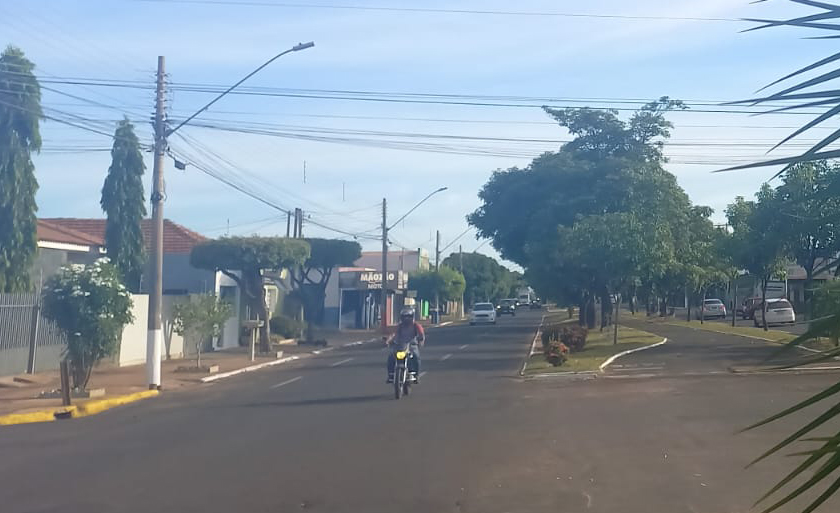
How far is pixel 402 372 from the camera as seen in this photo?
62.2 ft

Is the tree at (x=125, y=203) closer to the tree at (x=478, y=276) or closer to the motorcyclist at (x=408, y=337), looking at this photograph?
the motorcyclist at (x=408, y=337)

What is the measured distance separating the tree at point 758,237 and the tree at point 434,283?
43.5 m

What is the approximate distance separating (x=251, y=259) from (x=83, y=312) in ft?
56.3

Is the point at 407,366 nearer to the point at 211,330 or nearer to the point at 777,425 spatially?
the point at 777,425

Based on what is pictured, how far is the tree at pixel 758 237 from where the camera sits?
3206cm

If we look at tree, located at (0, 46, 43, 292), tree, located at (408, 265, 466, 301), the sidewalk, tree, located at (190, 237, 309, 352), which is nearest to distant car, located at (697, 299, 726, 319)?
tree, located at (408, 265, 466, 301)

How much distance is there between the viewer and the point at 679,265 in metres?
38.2

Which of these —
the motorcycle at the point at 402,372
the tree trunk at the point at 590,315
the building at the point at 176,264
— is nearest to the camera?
the motorcycle at the point at 402,372

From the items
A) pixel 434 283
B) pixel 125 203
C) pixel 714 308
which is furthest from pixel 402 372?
pixel 434 283

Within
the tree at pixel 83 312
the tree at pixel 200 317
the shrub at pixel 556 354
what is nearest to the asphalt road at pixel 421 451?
the tree at pixel 83 312

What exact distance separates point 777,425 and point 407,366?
7.91m

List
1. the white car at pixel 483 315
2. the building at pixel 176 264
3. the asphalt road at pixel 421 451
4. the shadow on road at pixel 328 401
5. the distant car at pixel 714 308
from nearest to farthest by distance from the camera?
the asphalt road at pixel 421 451 → the shadow on road at pixel 328 401 → the building at pixel 176 264 → the white car at pixel 483 315 → the distant car at pixel 714 308

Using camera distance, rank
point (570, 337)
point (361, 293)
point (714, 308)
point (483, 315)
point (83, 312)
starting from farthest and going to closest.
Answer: point (714, 308), point (361, 293), point (483, 315), point (570, 337), point (83, 312)

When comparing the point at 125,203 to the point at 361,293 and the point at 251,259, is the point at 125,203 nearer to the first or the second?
the point at 251,259
